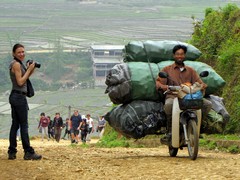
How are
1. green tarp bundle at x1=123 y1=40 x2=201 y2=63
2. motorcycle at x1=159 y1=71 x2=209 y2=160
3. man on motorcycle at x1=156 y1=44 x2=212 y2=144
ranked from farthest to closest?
green tarp bundle at x1=123 y1=40 x2=201 y2=63 < man on motorcycle at x1=156 y1=44 x2=212 y2=144 < motorcycle at x1=159 y1=71 x2=209 y2=160

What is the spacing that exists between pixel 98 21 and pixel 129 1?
3894 centimetres

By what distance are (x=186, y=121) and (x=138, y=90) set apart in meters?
1.00

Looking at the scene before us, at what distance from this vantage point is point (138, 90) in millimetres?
14109

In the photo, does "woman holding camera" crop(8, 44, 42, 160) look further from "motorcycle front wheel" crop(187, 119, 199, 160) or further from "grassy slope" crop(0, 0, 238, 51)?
"grassy slope" crop(0, 0, 238, 51)

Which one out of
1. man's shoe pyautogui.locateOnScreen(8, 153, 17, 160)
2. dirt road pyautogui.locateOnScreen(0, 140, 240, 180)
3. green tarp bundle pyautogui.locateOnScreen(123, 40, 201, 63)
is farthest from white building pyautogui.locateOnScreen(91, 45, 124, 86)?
dirt road pyautogui.locateOnScreen(0, 140, 240, 180)

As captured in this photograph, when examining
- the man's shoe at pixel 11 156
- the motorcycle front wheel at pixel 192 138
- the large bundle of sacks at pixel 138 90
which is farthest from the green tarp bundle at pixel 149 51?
the man's shoe at pixel 11 156

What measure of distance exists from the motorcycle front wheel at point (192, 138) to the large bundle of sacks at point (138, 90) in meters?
Result: 0.78

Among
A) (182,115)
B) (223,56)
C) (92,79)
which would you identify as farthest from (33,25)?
(182,115)

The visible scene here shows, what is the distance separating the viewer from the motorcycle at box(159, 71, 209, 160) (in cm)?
1328

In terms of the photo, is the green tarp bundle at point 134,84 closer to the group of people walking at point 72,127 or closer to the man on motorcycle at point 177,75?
the man on motorcycle at point 177,75

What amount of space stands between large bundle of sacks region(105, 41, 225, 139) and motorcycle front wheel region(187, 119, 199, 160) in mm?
781

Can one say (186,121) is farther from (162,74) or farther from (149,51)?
(149,51)

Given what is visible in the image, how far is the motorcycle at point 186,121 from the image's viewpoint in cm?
1328

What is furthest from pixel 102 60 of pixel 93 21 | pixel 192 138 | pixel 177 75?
pixel 93 21
